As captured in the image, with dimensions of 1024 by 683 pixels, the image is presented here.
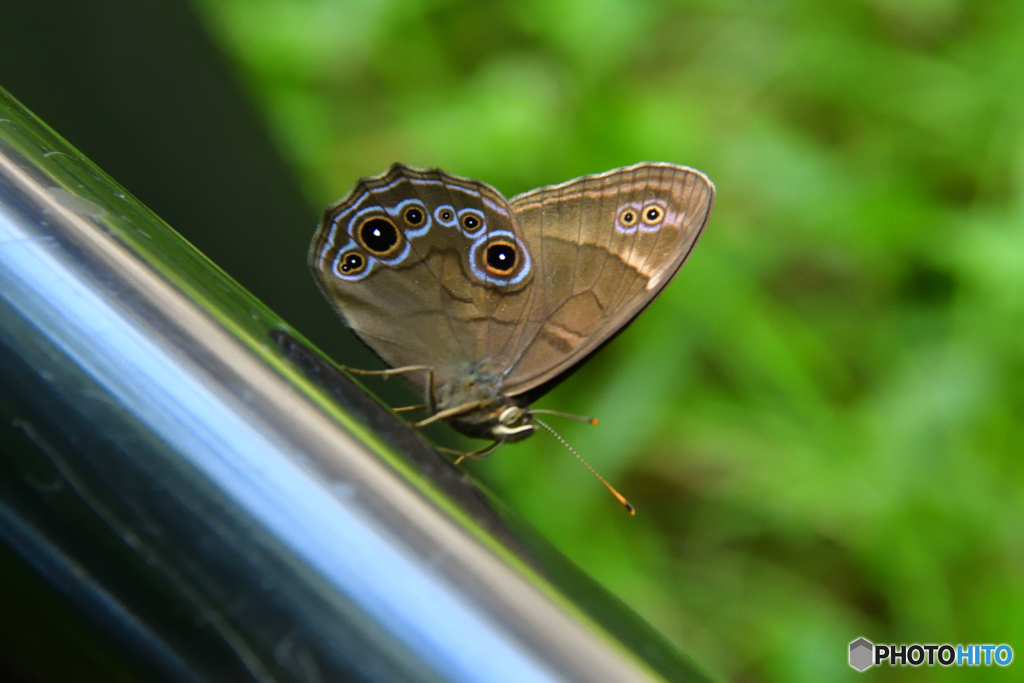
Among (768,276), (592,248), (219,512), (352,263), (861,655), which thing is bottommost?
(219,512)

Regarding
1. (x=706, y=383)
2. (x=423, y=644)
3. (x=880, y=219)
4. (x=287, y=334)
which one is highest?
(x=880, y=219)

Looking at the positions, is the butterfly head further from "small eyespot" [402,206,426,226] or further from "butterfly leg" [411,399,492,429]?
"small eyespot" [402,206,426,226]

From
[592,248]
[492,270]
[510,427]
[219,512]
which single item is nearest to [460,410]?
[510,427]

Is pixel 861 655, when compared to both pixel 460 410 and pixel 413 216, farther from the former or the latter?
pixel 413 216

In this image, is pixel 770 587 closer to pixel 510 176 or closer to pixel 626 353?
pixel 626 353

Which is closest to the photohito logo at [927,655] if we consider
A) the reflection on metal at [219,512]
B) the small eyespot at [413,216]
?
the small eyespot at [413,216]

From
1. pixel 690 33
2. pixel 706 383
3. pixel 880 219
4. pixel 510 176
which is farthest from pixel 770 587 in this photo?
pixel 690 33

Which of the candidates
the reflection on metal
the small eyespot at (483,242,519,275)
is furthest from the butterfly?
the reflection on metal
